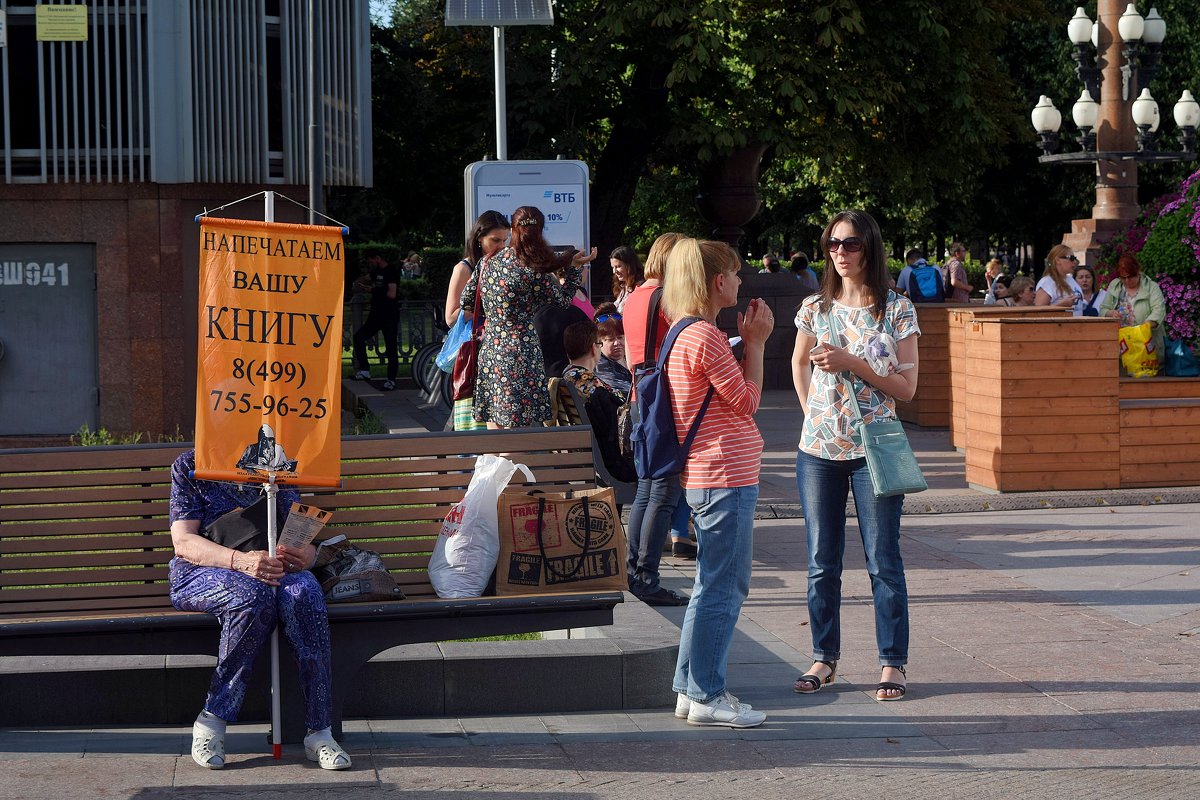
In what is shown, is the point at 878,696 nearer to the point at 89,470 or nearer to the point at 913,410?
the point at 89,470

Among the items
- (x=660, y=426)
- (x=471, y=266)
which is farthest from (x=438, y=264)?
(x=660, y=426)

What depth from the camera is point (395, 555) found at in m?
6.30

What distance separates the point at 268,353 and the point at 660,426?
146cm

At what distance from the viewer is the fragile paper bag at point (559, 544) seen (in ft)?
20.2

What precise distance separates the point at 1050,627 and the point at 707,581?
7.88ft

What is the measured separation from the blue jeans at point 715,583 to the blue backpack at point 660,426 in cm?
15

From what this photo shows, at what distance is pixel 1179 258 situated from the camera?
13.7 m

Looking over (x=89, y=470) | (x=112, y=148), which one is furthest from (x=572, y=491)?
(x=112, y=148)

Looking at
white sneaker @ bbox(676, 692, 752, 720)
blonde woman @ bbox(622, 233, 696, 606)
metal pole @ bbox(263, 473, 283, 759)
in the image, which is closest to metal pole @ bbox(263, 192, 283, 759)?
metal pole @ bbox(263, 473, 283, 759)

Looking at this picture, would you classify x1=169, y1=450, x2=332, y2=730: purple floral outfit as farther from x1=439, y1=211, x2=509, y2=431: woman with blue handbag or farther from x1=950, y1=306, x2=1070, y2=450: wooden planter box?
x1=950, y1=306, x2=1070, y2=450: wooden planter box

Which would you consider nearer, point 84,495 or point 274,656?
point 274,656

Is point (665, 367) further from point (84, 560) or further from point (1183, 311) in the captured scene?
point (1183, 311)

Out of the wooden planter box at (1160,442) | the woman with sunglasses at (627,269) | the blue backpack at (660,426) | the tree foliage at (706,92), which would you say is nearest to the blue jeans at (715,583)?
the blue backpack at (660,426)

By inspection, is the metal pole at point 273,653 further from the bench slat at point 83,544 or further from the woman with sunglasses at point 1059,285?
the woman with sunglasses at point 1059,285
